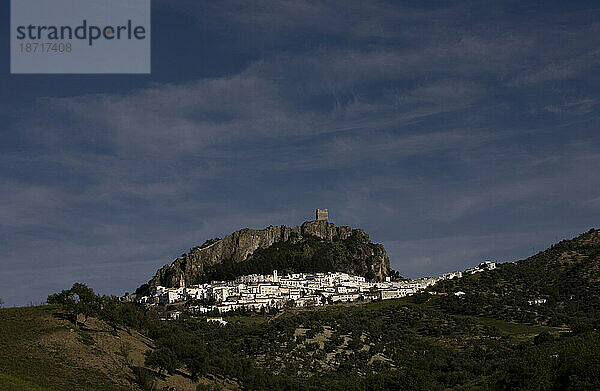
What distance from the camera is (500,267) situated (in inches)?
5007

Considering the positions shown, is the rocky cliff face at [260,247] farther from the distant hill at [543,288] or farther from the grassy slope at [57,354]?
the grassy slope at [57,354]

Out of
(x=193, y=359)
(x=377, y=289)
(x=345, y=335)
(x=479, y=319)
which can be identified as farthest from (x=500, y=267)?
(x=193, y=359)

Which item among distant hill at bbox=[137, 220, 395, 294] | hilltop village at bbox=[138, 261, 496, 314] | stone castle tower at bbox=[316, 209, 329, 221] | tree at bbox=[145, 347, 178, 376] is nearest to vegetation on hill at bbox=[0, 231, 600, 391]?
tree at bbox=[145, 347, 178, 376]

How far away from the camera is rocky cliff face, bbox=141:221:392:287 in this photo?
153125 millimetres

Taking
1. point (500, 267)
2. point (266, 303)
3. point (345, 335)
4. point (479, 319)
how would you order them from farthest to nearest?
1. point (500, 267)
2. point (266, 303)
3. point (479, 319)
4. point (345, 335)

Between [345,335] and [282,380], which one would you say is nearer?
[282,380]

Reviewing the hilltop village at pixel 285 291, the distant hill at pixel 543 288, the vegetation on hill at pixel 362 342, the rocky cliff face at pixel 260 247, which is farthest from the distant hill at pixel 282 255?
the vegetation on hill at pixel 362 342

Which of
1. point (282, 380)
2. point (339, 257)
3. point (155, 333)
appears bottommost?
point (282, 380)

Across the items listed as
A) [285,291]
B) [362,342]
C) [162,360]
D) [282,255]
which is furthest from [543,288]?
[162,360]

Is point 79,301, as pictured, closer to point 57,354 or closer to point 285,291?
point 57,354

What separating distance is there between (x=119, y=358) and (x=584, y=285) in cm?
7781

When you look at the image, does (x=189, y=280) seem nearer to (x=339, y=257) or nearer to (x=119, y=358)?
(x=339, y=257)

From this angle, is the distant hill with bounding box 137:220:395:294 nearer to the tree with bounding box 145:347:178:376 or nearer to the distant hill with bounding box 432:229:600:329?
the distant hill with bounding box 432:229:600:329

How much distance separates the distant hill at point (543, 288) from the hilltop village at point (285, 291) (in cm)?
1009
